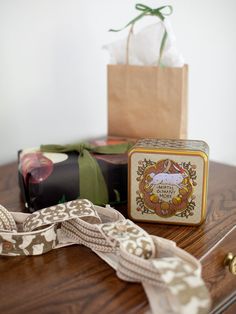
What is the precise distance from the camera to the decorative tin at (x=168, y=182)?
552 mm

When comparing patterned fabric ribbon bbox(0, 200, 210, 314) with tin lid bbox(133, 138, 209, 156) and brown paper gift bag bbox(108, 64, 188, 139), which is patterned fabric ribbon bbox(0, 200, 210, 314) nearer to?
tin lid bbox(133, 138, 209, 156)

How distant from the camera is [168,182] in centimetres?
56

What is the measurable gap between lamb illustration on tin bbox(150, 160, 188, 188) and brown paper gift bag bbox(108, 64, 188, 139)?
24 centimetres

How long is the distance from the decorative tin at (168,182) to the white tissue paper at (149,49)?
270 mm

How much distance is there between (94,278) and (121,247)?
5 cm

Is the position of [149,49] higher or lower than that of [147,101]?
higher

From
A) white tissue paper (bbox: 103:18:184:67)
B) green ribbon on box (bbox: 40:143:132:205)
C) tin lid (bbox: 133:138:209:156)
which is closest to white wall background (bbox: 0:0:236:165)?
white tissue paper (bbox: 103:18:184:67)

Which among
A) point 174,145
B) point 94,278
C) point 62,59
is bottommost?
point 94,278

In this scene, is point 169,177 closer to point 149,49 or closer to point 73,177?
point 73,177

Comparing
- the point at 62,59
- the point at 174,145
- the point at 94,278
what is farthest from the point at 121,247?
the point at 62,59

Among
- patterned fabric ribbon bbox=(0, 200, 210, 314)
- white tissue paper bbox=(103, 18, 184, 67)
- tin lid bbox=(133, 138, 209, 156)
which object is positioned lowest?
patterned fabric ribbon bbox=(0, 200, 210, 314)

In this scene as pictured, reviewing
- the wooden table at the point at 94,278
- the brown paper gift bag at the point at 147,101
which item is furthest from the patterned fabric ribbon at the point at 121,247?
the brown paper gift bag at the point at 147,101

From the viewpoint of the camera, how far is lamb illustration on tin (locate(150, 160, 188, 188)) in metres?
0.55

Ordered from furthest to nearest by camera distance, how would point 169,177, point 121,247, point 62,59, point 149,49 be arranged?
point 62,59 → point 149,49 → point 169,177 → point 121,247
